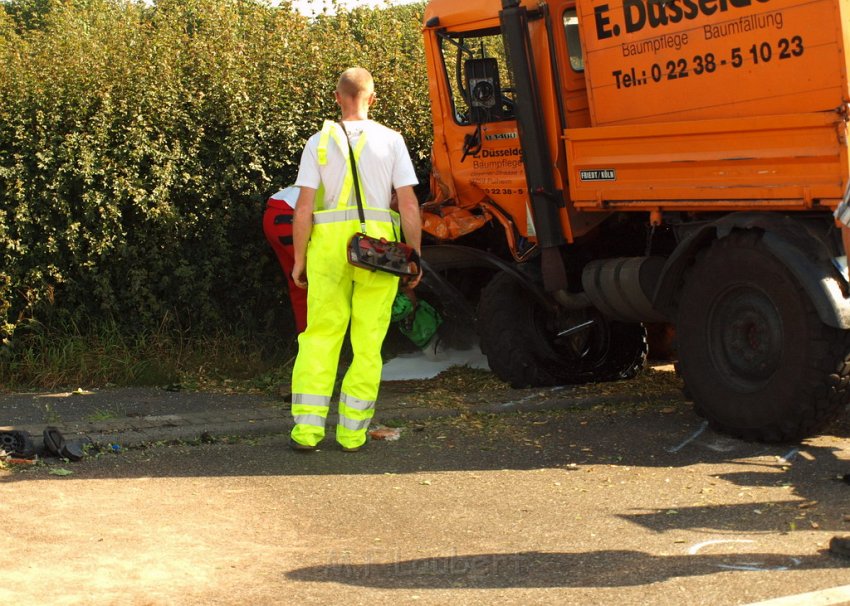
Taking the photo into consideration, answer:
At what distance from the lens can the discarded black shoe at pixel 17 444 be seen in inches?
256

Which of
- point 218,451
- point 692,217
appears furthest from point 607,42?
point 218,451

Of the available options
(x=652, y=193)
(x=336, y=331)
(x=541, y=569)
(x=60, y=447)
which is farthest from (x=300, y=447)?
(x=652, y=193)

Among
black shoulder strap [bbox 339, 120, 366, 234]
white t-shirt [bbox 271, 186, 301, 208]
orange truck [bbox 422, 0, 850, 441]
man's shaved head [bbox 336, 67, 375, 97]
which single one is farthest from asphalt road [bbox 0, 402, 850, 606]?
white t-shirt [bbox 271, 186, 301, 208]

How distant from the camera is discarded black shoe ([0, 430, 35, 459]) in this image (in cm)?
650

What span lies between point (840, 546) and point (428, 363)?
5291 millimetres

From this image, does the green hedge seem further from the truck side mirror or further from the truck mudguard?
the truck mudguard

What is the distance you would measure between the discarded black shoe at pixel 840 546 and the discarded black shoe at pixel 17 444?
13.1ft

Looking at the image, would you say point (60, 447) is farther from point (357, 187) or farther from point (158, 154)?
point (158, 154)

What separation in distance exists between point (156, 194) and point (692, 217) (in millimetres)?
3858

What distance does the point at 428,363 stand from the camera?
32.1ft

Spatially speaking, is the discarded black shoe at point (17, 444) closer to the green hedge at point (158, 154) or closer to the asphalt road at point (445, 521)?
the asphalt road at point (445, 521)

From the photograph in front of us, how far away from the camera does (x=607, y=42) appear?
25.1ft

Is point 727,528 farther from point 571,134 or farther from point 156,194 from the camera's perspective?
point 156,194

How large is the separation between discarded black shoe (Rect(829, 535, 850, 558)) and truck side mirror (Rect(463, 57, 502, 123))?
171 inches
